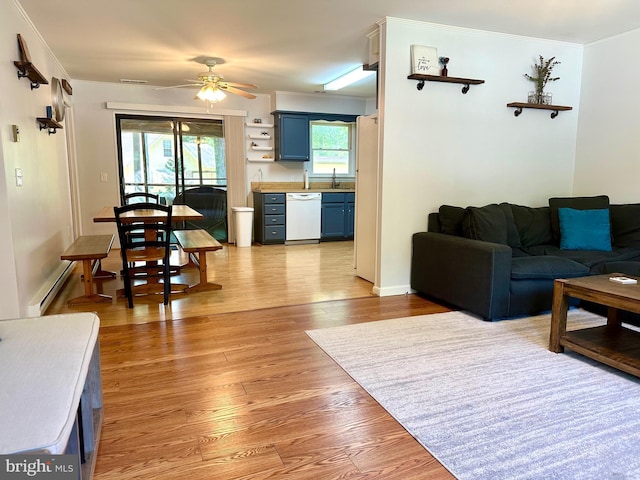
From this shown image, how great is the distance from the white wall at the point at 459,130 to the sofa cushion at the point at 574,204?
0.37 metres

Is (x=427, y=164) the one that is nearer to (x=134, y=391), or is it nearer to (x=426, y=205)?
(x=426, y=205)

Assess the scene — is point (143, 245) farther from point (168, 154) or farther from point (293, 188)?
point (293, 188)

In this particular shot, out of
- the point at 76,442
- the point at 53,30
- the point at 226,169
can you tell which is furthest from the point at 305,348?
the point at 226,169

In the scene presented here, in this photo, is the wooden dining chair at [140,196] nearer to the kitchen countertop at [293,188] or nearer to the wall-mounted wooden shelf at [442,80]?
the kitchen countertop at [293,188]

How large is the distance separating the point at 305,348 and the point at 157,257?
1.69m

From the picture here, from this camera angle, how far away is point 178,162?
675 centimetres

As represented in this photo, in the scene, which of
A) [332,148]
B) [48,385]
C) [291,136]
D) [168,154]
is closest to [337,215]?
[332,148]

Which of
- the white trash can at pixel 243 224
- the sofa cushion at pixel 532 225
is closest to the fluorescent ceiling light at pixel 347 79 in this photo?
the white trash can at pixel 243 224

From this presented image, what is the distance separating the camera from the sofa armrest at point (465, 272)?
3.15m

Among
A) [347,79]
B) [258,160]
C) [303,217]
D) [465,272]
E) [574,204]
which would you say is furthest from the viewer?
[258,160]

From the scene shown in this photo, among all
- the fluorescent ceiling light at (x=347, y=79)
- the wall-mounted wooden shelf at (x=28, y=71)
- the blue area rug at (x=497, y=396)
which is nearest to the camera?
the blue area rug at (x=497, y=396)

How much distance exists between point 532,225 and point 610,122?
1.41m

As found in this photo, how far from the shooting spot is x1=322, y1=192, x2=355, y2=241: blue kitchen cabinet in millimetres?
7188

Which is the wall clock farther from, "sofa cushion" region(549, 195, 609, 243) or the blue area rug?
"sofa cushion" region(549, 195, 609, 243)
